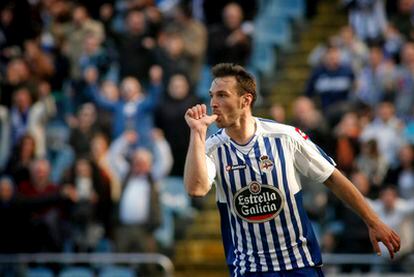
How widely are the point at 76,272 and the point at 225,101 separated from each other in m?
7.36

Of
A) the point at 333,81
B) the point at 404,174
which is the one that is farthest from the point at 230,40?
Answer: the point at 404,174

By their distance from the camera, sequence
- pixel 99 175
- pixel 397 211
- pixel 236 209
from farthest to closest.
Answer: pixel 99 175 → pixel 397 211 → pixel 236 209

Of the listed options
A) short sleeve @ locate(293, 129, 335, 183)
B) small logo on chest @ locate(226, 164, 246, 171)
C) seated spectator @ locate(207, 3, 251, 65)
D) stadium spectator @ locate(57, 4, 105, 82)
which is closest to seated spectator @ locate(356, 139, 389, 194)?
seated spectator @ locate(207, 3, 251, 65)

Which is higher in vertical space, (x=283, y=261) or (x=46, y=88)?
(x=46, y=88)

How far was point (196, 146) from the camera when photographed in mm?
7637

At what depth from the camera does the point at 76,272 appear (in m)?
14.9

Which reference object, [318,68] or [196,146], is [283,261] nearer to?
[196,146]

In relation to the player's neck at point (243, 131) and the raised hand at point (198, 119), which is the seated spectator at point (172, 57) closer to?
the player's neck at point (243, 131)

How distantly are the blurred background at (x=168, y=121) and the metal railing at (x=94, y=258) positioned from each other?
0.8 inches

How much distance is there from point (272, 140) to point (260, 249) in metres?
0.79

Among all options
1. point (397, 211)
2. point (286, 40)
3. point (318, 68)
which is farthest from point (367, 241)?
point (286, 40)

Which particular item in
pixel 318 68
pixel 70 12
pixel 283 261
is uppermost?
pixel 70 12

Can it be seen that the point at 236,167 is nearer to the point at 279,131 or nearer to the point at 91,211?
the point at 279,131

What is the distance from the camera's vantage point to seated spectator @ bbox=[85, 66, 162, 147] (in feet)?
52.9
